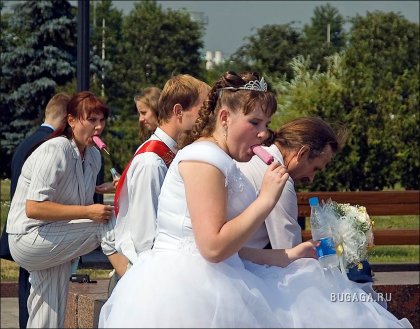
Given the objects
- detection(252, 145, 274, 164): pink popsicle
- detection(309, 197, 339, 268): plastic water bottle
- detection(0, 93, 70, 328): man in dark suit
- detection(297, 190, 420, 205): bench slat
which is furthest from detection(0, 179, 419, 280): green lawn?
detection(252, 145, 274, 164): pink popsicle

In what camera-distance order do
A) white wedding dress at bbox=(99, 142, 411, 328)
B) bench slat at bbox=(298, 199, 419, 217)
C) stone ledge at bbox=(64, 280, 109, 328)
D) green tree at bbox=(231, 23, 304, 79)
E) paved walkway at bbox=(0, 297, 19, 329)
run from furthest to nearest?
green tree at bbox=(231, 23, 304, 79) → bench slat at bbox=(298, 199, 419, 217) → paved walkway at bbox=(0, 297, 19, 329) → stone ledge at bbox=(64, 280, 109, 328) → white wedding dress at bbox=(99, 142, 411, 328)

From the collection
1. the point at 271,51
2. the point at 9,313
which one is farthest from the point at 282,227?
the point at 271,51

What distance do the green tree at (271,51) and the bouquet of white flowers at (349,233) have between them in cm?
4171

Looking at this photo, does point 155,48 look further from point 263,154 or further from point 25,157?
point 263,154

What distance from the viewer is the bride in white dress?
3625mm

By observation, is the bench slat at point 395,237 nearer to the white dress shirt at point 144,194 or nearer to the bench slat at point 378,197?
the bench slat at point 378,197

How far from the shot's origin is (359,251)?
439 centimetres

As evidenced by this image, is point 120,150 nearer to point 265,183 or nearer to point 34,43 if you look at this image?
point 34,43

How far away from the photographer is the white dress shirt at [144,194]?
504cm

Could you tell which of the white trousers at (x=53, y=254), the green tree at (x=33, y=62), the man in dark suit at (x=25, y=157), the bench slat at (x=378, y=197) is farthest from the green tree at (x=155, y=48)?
the white trousers at (x=53, y=254)

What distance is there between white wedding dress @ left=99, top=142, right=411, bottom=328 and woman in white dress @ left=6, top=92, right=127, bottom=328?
7.30 feet

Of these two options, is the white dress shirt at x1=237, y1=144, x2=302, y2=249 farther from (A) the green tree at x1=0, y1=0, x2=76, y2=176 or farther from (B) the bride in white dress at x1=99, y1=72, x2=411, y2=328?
(A) the green tree at x1=0, y1=0, x2=76, y2=176

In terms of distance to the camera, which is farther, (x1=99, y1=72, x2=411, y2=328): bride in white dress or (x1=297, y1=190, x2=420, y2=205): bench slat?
(x1=297, y1=190, x2=420, y2=205): bench slat

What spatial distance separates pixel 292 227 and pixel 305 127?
0.56m
